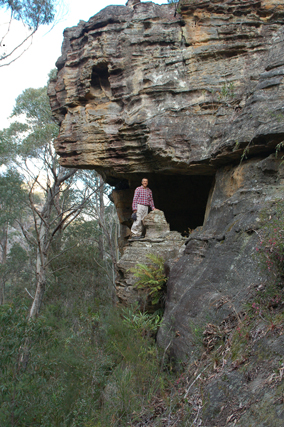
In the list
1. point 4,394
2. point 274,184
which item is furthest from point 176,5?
point 4,394

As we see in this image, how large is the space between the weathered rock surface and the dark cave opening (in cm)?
335

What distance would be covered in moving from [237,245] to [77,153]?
7716 millimetres

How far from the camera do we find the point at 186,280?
6371 mm

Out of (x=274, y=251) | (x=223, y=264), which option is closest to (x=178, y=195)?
(x=223, y=264)

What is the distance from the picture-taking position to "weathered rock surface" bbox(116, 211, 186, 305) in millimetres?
8647

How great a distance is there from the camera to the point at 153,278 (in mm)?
7777

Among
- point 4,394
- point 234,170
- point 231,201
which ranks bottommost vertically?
point 4,394

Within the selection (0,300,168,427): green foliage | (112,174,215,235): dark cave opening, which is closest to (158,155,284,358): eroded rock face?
(0,300,168,427): green foliage

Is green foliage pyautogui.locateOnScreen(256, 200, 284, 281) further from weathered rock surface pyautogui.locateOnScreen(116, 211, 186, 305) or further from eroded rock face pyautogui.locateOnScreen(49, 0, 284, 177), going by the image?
eroded rock face pyautogui.locateOnScreen(49, 0, 284, 177)

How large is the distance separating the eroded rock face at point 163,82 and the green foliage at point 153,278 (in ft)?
9.72

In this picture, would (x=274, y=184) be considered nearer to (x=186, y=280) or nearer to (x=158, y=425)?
(x=186, y=280)

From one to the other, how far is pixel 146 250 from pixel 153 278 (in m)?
1.45

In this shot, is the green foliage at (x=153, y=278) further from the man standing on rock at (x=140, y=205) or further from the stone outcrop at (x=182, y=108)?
the man standing on rock at (x=140, y=205)

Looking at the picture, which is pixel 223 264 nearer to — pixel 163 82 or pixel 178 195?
pixel 163 82
